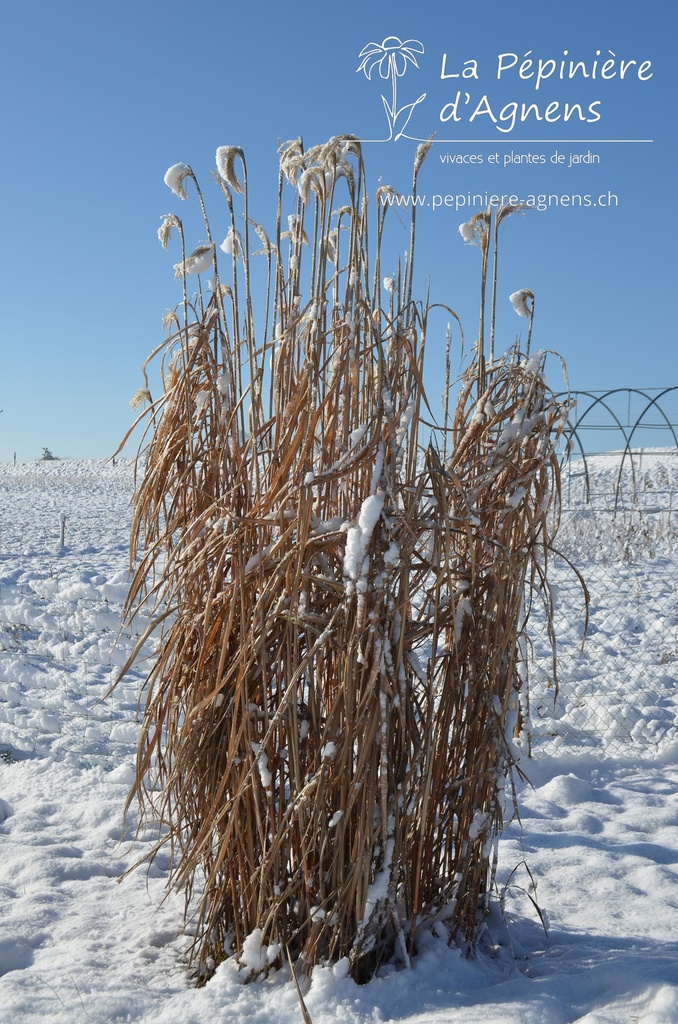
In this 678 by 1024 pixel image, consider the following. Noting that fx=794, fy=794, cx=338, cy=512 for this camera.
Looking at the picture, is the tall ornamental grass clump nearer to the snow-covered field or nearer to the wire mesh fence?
the snow-covered field

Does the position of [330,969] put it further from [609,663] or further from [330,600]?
[609,663]

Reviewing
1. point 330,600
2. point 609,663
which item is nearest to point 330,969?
point 330,600

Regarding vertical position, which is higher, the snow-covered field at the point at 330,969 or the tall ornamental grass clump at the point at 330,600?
the tall ornamental grass clump at the point at 330,600

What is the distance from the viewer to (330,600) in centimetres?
160

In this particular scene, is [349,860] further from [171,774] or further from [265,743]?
[171,774]

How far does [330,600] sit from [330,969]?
0.75m

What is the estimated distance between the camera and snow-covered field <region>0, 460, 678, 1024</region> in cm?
160

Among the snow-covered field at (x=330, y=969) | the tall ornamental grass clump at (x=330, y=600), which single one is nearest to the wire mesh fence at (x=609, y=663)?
the snow-covered field at (x=330, y=969)

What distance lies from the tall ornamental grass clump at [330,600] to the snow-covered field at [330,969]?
0.12m

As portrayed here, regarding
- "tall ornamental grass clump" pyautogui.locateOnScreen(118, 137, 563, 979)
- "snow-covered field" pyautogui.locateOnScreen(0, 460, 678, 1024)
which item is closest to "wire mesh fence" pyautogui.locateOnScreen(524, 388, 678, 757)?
"snow-covered field" pyautogui.locateOnScreen(0, 460, 678, 1024)

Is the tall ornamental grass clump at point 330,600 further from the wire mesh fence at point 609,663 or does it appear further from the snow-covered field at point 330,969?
the wire mesh fence at point 609,663

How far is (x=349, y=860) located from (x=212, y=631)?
54 centimetres

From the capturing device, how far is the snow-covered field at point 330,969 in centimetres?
160

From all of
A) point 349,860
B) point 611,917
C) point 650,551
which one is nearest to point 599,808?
point 611,917
